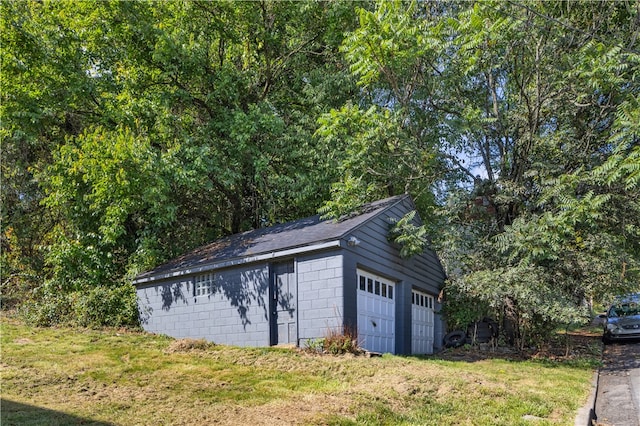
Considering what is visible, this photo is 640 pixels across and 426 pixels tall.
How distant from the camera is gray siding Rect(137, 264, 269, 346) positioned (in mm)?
11766

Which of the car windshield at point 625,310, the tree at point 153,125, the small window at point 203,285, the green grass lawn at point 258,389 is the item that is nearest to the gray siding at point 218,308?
the small window at point 203,285

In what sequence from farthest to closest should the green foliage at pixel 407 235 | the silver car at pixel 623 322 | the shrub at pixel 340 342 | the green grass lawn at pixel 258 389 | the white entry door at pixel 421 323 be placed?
the silver car at pixel 623 322
the white entry door at pixel 421 323
the green foliage at pixel 407 235
the shrub at pixel 340 342
the green grass lawn at pixel 258 389

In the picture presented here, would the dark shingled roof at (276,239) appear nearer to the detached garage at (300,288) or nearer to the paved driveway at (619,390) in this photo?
the detached garage at (300,288)

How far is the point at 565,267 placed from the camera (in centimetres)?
1248

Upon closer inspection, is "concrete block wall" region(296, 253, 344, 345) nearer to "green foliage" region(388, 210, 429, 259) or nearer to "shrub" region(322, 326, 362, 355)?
"shrub" region(322, 326, 362, 355)

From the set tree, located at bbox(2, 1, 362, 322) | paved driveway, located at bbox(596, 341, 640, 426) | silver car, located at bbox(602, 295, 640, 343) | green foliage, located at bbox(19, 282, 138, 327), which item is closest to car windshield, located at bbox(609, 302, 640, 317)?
silver car, located at bbox(602, 295, 640, 343)

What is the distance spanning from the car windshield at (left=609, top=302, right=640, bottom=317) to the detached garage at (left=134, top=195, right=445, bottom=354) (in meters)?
7.17

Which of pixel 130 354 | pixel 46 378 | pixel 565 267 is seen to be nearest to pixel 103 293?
pixel 130 354

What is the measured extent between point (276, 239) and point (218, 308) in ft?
7.77

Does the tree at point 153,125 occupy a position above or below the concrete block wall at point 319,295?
above

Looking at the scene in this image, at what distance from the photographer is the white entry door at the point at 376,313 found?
11258 mm

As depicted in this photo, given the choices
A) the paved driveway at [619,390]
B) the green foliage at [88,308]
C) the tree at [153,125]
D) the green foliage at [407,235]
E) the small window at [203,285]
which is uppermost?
the tree at [153,125]

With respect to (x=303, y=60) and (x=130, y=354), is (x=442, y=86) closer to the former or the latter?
(x=303, y=60)

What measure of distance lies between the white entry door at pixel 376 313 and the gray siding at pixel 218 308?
2.30 meters
